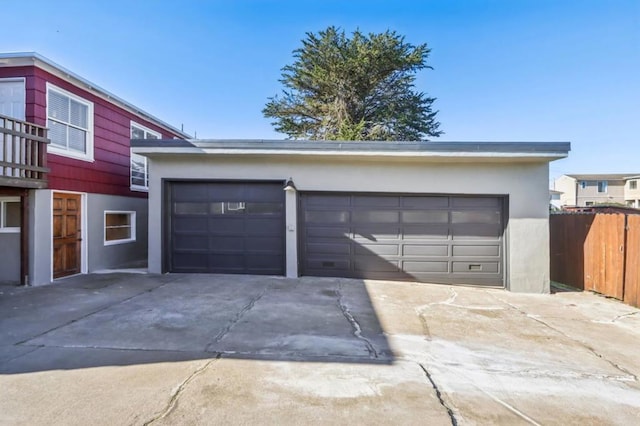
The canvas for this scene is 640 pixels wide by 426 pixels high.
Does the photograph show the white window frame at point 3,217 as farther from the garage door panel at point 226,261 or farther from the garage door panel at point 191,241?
the garage door panel at point 226,261

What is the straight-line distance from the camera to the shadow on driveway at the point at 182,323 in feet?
12.2

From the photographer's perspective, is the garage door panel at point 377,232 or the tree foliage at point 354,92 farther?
the tree foliage at point 354,92

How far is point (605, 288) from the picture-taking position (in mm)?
7098

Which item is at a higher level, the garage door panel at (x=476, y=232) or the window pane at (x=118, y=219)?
the window pane at (x=118, y=219)

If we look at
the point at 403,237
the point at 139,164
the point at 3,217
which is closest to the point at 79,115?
the point at 139,164

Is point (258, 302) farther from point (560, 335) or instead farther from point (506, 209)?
point (506, 209)

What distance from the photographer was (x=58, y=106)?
25.8 ft

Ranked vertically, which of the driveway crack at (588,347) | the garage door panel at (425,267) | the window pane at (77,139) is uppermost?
the window pane at (77,139)

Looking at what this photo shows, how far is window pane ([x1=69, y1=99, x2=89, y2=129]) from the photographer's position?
8.28 meters

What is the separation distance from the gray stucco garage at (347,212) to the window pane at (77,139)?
2.00m

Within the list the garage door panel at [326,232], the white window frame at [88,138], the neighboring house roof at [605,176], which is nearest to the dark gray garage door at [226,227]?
the garage door panel at [326,232]

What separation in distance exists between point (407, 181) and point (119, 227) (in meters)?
8.47

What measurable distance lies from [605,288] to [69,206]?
488 inches

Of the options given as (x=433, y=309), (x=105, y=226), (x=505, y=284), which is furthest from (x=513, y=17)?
(x=105, y=226)
